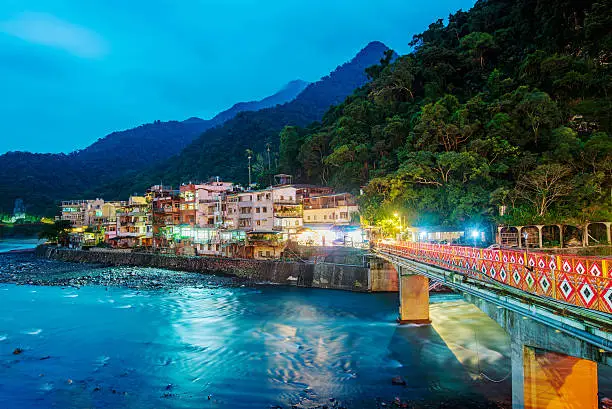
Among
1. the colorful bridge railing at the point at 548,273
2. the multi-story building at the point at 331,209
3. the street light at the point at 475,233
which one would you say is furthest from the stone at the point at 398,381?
the multi-story building at the point at 331,209

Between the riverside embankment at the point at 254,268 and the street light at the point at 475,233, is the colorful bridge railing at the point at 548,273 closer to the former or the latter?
the riverside embankment at the point at 254,268

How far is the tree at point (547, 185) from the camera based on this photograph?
33.1 m

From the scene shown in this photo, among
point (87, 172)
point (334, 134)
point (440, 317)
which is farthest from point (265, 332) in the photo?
point (87, 172)

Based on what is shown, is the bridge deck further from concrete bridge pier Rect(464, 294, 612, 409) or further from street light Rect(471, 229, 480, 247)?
street light Rect(471, 229, 480, 247)

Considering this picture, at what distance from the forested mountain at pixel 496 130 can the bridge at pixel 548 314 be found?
80.4 feet

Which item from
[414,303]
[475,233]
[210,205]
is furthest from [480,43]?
[414,303]

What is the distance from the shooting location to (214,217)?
59.1m

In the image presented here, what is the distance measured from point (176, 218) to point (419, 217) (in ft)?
143

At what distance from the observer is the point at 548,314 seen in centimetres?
833

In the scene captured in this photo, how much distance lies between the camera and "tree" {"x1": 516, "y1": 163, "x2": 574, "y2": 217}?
108ft

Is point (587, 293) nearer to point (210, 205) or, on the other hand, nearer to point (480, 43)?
point (210, 205)

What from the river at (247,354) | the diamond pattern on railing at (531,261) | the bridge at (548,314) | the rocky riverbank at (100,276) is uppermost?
the diamond pattern on railing at (531,261)

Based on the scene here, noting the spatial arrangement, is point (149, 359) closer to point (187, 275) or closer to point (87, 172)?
point (187, 275)

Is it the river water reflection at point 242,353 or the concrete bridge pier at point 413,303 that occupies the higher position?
the concrete bridge pier at point 413,303
